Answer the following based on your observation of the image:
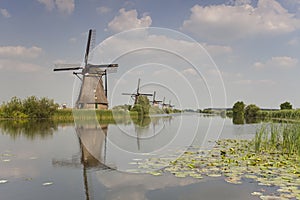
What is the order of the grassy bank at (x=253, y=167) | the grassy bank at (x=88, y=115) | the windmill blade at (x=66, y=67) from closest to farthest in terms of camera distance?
the grassy bank at (x=253, y=167) → the grassy bank at (x=88, y=115) → the windmill blade at (x=66, y=67)

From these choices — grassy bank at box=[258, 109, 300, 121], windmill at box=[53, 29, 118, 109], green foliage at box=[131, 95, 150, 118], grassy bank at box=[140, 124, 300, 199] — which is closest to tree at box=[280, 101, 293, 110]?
grassy bank at box=[258, 109, 300, 121]

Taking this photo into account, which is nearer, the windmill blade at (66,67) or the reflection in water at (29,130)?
the reflection in water at (29,130)

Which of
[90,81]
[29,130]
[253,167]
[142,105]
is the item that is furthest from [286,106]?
[253,167]

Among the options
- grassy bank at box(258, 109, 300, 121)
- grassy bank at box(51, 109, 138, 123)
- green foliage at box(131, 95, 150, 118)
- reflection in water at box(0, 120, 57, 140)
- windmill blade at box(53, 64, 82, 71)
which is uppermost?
windmill blade at box(53, 64, 82, 71)

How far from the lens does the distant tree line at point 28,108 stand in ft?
110

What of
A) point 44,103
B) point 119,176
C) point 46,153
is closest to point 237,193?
point 119,176

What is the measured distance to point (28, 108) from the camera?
33.8m

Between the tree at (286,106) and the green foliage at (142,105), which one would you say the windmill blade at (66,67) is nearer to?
the green foliage at (142,105)

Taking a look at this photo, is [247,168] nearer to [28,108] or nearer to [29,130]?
[29,130]

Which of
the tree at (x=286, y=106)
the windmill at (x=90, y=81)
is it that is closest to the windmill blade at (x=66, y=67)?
the windmill at (x=90, y=81)

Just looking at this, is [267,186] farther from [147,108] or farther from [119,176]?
[147,108]

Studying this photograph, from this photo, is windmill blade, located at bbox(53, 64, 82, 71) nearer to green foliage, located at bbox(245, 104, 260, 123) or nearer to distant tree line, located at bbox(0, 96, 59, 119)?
distant tree line, located at bbox(0, 96, 59, 119)

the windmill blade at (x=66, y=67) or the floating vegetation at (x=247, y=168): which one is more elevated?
the windmill blade at (x=66, y=67)

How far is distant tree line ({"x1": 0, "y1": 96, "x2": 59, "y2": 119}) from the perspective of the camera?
3347 cm
